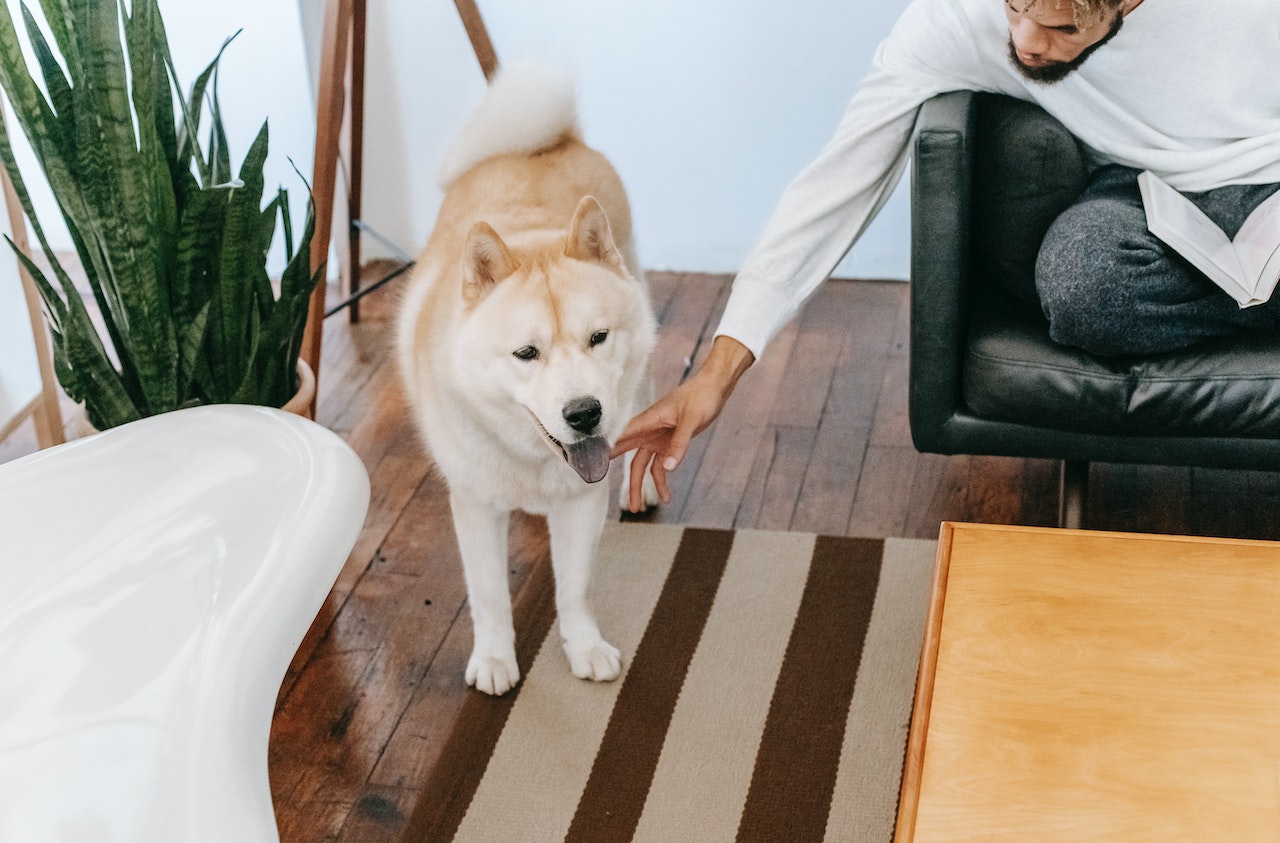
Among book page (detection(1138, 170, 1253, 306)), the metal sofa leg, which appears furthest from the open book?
the metal sofa leg

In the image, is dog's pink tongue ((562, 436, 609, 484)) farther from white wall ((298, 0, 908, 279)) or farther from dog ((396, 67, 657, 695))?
white wall ((298, 0, 908, 279))

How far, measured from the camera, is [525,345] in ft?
4.51

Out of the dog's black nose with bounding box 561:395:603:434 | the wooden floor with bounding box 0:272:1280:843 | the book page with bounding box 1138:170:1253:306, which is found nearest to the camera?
the dog's black nose with bounding box 561:395:603:434

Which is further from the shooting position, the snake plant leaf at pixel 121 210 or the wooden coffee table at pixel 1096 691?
the snake plant leaf at pixel 121 210

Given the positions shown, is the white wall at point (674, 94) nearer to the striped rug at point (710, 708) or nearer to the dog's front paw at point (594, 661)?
the striped rug at point (710, 708)

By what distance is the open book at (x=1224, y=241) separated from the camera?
1433 millimetres

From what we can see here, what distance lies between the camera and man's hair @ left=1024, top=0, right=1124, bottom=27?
1.41 metres

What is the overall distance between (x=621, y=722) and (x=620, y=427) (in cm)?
40

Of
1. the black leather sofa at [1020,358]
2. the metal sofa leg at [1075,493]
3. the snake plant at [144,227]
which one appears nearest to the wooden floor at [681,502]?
the metal sofa leg at [1075,493]

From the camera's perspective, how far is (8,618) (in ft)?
2.61

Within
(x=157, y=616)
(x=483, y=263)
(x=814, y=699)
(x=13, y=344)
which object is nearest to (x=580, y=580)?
(x=814, y=699)

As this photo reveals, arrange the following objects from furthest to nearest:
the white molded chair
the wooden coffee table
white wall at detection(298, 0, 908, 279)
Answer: white wall at detection(298, 0, 908, 279), the wooden coffee table, the white molded chair

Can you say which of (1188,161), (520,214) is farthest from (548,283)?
(1188,161)

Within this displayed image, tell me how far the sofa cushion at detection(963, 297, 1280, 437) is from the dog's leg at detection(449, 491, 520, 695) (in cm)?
69
